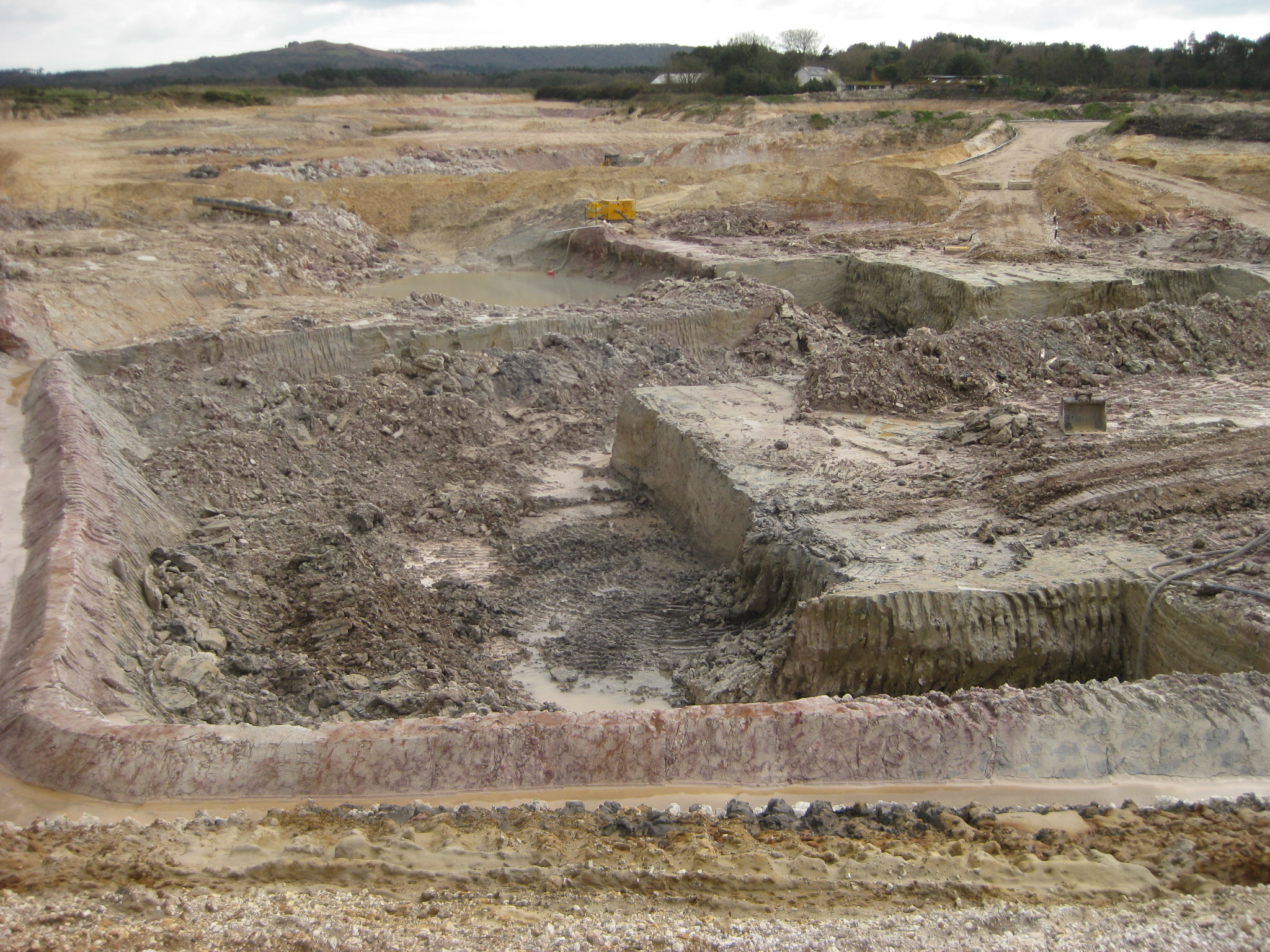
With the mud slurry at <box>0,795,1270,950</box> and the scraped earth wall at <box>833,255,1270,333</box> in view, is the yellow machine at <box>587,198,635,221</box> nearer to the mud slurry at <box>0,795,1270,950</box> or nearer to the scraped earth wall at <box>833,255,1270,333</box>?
the scraped earth wall at <box>833,255,1270,333</box>

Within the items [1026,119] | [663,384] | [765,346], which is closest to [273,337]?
[663,384]

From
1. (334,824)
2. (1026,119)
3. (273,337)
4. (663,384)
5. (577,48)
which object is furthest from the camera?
(577,48)

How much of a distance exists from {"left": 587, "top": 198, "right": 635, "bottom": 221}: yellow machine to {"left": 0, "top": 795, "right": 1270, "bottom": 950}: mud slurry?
53.7 feet

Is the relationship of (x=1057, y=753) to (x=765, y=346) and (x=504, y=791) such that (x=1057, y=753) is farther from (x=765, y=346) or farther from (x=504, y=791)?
(x=765, y=346)

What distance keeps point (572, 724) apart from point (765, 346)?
9.11m

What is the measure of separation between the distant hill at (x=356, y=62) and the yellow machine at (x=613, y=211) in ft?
188

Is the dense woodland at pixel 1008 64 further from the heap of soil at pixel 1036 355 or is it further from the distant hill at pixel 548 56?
the distant hill at pixel 548 56

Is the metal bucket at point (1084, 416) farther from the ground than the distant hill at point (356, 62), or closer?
closer

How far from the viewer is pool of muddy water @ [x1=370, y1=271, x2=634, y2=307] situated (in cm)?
1598

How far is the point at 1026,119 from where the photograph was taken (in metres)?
30.6

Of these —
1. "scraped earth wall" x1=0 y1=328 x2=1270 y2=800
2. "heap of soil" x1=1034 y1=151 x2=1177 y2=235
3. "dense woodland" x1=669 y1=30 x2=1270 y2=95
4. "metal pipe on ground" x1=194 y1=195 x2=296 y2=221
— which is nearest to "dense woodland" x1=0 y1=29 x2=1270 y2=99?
"dense woodland" x1=669 y1=30 x2=1270 y2=95

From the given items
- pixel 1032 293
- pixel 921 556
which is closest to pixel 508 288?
pixel 1032 293

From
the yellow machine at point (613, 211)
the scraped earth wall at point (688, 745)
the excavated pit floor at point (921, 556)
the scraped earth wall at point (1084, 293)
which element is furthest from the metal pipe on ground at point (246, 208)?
the scraped earth wall at point (688, 745)

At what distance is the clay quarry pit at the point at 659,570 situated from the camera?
11.0 ft
